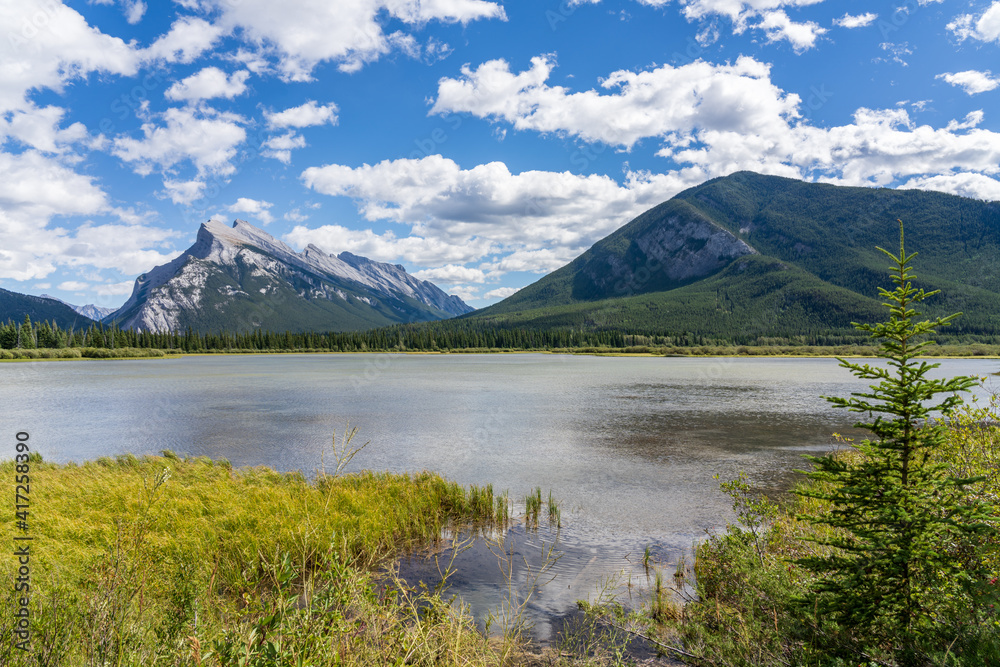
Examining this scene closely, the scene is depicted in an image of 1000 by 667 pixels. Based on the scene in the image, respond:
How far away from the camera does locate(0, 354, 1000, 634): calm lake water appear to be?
15.0 meters

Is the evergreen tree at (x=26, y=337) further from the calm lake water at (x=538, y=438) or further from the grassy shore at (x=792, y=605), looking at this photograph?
the grassy shore at (x=792, y=605)

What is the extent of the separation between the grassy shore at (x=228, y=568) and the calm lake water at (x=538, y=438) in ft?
9.74

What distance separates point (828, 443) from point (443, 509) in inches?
945

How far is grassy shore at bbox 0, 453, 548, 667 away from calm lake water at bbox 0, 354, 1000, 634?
2969 millimetres

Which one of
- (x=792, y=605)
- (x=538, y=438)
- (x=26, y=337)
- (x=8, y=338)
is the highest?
(x=26, y=337)

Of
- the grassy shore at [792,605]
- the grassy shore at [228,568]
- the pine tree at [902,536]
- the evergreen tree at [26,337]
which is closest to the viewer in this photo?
the grassy shore at [228,568]

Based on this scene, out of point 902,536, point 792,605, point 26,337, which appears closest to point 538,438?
point 792,605

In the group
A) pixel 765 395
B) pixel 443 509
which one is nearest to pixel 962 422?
pixel 443 509

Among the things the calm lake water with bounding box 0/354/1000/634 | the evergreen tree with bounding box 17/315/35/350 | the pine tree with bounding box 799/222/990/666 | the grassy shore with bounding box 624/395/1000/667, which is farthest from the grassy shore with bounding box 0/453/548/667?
the evergreen tree with bounding box 17/315/35/350

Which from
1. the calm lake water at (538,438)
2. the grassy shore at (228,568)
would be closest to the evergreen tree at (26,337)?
the calm lake water at (538,438)

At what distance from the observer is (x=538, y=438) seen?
30203 millimetres

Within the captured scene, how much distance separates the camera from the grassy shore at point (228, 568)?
439cm

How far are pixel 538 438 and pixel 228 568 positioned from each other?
21618 millimetres

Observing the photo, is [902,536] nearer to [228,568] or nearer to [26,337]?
[228,568]
